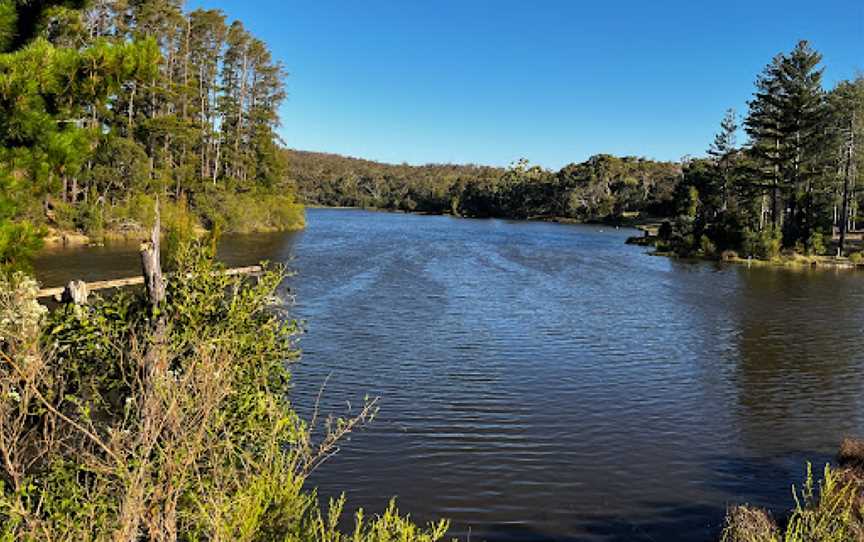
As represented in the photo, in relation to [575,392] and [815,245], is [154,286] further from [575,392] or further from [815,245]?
[815,245]

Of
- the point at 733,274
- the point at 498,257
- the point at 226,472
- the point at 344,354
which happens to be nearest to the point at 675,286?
the point at 733,274

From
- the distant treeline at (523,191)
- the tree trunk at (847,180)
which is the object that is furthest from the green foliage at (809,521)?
Result: the distant treeline at (523,191)

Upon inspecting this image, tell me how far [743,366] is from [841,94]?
3587 cm

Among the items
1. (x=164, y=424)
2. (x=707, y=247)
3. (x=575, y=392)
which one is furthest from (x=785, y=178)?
(x=164, y=424)

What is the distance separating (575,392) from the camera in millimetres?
14500

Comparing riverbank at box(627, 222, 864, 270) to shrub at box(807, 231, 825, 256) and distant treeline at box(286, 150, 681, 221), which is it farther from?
distant treeline at box(286, 150, 681, 221)

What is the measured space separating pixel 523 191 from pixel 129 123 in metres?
83.6

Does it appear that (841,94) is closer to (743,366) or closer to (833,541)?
(743,366)

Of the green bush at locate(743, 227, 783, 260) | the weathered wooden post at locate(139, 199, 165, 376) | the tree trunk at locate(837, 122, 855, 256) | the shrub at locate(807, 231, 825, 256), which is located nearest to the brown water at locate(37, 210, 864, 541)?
the weathered wooden post at locate(139, 199, 165, 376)

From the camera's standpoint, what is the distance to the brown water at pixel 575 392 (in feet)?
31.3

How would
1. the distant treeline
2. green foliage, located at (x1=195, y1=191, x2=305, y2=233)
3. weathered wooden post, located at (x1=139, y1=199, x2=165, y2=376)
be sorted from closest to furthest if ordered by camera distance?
weathered wooden post, located at (x1=139, y1=199, x2=165, y2=376)
green foliage, located at (x1=195, y1=191, x2=305, y2=233)
the distant treeline

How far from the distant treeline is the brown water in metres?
64.2

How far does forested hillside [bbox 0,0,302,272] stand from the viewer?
8.44 m

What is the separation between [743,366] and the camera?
57.3 feet
